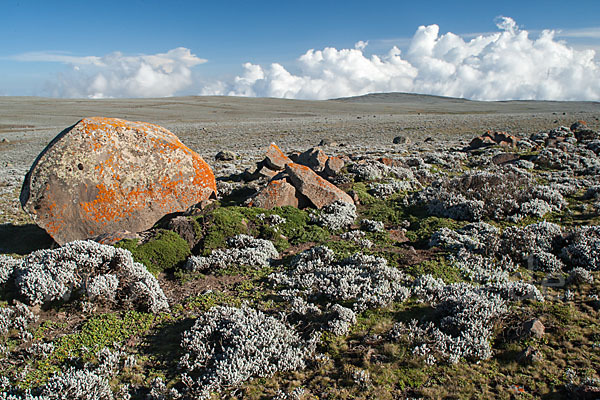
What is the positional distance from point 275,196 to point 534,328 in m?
6.75

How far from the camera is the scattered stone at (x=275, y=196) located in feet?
33.1

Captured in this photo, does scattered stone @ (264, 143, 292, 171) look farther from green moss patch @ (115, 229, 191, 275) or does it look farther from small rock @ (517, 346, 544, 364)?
small rock @ (517, 346, 544, 364)

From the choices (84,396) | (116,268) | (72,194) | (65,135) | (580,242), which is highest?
(65,135)

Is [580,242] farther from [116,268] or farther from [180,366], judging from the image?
[116,268]

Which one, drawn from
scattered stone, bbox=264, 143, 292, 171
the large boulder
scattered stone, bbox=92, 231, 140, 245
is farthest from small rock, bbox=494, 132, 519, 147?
scattered stone, bbox=92, 231, 140, 245

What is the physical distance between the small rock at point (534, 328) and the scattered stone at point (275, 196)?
6.50 metres

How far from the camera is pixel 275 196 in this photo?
33.4ft

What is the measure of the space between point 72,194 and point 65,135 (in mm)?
1591

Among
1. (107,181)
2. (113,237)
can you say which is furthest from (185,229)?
(107,181)

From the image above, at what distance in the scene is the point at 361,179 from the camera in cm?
1405

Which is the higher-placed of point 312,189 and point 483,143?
point 483,143

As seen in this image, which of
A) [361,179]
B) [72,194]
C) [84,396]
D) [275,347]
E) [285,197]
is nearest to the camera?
[84,396]

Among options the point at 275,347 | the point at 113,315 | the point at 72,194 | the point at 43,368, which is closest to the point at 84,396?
the point at 43,368

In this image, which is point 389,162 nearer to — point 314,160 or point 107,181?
point 314,160
